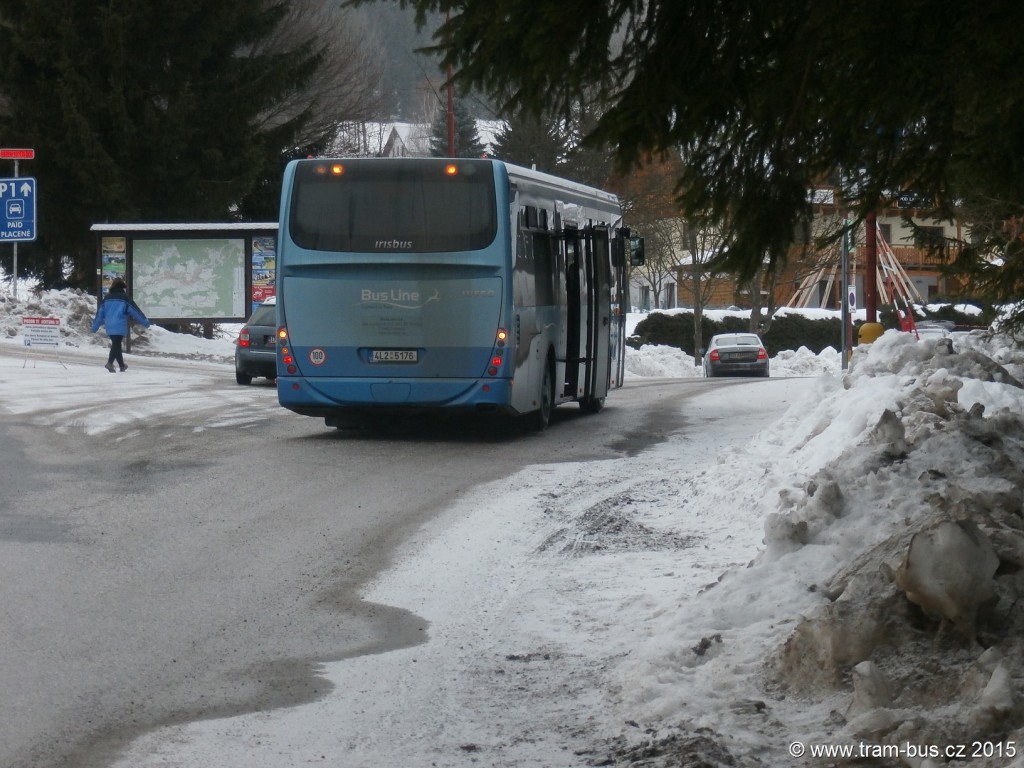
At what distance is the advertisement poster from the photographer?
33.9m

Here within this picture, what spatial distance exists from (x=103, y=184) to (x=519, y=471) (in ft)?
99.6

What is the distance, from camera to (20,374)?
24.8 meters

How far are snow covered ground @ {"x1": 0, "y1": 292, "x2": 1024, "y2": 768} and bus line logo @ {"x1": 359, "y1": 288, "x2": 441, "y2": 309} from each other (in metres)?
5.41

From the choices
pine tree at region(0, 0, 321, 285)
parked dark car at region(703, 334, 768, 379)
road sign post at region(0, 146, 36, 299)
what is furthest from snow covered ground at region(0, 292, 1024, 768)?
pine tree at region(0, 0, 321, 285)

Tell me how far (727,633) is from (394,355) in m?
9.84

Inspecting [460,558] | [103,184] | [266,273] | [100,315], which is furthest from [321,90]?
[460,558]

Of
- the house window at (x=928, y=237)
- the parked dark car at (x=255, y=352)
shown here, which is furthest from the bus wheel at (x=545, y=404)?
the parked dark car at (x=255, y=352)

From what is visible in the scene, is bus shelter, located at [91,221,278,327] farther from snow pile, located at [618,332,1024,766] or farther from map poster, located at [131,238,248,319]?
snow pile, located at [618,332,1024,766]

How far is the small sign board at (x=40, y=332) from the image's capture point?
30.1m

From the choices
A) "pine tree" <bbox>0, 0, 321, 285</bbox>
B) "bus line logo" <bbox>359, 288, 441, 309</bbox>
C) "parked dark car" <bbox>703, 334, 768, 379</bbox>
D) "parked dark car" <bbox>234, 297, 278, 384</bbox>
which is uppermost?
"pine tree" <bbox>0, 0, 321, 285</bbox>

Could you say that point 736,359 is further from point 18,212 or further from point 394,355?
point 394,355

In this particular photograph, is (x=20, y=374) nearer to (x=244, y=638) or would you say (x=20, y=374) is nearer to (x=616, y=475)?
(x=616, y=475)

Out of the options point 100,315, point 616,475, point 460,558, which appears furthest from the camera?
point 100,315

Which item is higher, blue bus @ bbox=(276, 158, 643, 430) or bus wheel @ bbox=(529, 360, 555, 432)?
blue bus @ bbox=(276, 158, 643, 430)
